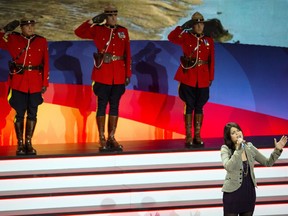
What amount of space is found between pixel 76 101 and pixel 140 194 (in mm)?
2082

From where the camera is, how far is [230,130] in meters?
5.88

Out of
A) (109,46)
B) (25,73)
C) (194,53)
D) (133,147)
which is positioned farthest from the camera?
(194,53)

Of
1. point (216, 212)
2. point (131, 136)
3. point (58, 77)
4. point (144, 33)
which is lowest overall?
point (216, 212)

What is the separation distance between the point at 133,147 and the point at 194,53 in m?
1.32

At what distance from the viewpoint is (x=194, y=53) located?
8.33 metres

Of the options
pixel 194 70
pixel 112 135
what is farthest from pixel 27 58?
pixel 194 70

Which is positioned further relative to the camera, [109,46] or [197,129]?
[197,129]

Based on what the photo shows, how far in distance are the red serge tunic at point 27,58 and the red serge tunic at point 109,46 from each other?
494mm

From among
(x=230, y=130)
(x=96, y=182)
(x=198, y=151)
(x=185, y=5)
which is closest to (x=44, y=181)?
(x=96, y=182)

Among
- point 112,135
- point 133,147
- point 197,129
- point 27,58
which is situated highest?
point 27,58

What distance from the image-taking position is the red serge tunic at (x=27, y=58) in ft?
25.7

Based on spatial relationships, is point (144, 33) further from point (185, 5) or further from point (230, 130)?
point (230, 130)

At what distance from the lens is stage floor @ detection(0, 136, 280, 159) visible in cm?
777

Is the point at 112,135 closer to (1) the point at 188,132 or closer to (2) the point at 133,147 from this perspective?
(2) the point at 133,147
